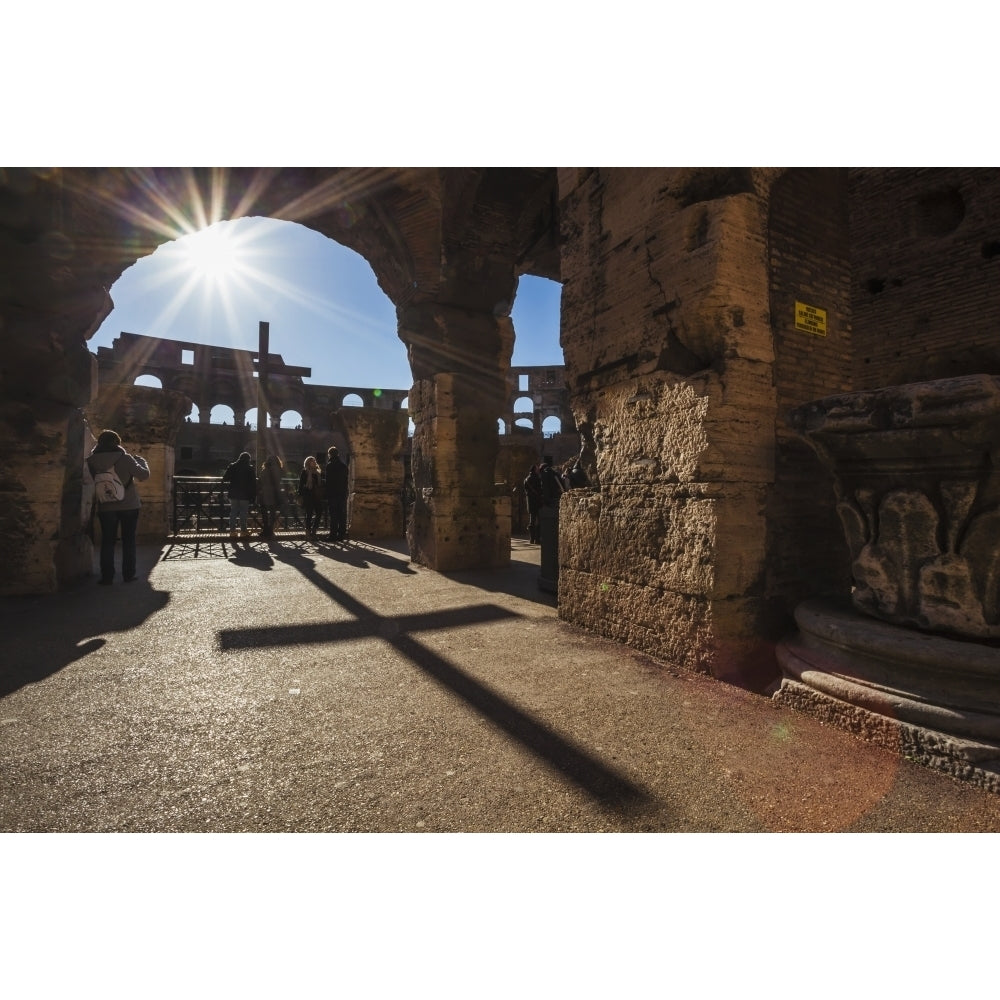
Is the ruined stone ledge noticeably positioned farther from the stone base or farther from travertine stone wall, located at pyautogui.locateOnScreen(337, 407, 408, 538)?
travertine stone wall, located at pyautogui.locateOnScreen(337, 407, 408, 538)

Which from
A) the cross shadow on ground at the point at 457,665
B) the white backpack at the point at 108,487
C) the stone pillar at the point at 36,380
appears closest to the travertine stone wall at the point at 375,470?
the cross shadow on ground at the point at 457,665

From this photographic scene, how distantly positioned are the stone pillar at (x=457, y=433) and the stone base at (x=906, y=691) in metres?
4.36

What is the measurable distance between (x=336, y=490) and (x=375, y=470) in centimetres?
89

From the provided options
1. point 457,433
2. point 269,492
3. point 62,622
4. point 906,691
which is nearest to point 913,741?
point 906,691

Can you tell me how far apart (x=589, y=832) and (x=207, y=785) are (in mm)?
1233

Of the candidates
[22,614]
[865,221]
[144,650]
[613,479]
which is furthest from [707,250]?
[865,221]

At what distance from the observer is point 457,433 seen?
6.27m

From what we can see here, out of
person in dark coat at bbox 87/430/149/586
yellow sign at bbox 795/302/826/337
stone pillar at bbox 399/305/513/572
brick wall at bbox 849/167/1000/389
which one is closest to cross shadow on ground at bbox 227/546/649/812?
stone pillar at bbox 399/305/513/572

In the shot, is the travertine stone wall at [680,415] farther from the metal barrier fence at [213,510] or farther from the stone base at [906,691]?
the metal barrier fence at [213,510]

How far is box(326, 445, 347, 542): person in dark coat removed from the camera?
9055 mm

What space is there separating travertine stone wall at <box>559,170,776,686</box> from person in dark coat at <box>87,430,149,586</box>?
481 centimetres

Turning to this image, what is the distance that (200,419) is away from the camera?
28734mm

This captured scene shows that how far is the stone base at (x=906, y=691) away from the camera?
1749mm

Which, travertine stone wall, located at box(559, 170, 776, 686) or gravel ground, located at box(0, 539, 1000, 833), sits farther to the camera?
travertine stone wall, located at box(559, 170, 776, 686)
